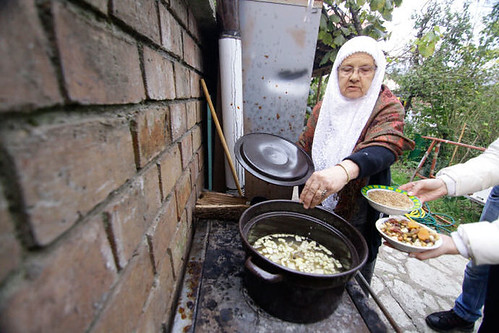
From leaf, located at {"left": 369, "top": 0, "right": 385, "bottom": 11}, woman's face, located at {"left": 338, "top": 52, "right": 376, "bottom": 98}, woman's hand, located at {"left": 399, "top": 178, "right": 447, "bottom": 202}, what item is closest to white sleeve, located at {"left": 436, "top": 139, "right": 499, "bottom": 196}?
woman's hand, located at {"left": 399, "top": 178, "right": 447, "bottom": 202}

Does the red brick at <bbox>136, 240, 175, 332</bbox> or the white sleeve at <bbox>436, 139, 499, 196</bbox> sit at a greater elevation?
the white sleeve at <bbox>436, 139, 499, 196</bbox>

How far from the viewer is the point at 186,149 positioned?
1.46m

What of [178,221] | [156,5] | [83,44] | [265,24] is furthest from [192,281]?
[265,24]

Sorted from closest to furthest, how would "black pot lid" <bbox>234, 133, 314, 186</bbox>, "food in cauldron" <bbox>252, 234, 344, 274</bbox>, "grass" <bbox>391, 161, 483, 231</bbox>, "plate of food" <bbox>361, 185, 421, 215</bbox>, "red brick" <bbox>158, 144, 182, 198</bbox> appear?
1. "red brick" <bbox>158, 144, 182, 198</bbox>
2. "food in cauldron" <bbox>252, 234, 344, 274</bbox>
3. "plate of food" <bbox>361, 185, 421, 215</bbox>
4. "black pot lid" <bbox>234, 133, 314, 186</bbox>
5. "grass" <bbox>391, 161, 483, 231</bbox>

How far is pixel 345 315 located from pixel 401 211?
→ 73cm

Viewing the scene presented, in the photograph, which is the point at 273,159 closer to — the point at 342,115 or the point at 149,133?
the point at 342,115

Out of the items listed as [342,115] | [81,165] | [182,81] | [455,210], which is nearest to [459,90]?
[455,210]

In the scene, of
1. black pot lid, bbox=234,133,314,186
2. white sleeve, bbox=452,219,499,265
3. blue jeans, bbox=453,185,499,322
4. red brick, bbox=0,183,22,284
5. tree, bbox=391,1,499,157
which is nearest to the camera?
red brick, bbox=0,183,22,284

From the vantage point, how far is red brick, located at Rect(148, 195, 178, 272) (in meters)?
0.88

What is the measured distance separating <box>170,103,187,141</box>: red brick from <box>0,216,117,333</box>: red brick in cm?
71

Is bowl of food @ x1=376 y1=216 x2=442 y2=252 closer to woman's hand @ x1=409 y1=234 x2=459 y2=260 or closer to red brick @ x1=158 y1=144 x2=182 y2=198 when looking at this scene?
woman's hand @ x1=409 y1=234 x2=459 y2=260

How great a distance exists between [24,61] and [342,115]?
6.67 feet

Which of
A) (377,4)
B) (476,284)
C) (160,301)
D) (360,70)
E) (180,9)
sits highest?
(377,4)

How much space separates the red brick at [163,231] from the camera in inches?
34.8
